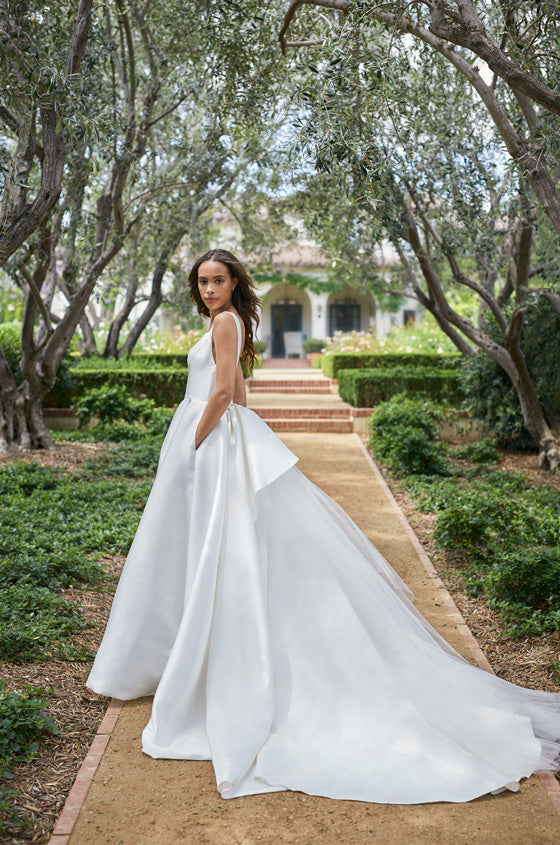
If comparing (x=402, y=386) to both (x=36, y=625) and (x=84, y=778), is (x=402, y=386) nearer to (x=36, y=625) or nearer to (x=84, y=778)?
(x=36, y=625)

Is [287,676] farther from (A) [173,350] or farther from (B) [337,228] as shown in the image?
(A) [173,350]

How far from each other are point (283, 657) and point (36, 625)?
1.80 meters

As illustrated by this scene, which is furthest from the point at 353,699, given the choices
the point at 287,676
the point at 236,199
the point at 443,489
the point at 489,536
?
the point at 236,199

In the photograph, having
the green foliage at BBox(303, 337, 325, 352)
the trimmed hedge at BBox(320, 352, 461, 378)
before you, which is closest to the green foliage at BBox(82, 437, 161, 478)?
the trimmed hedge at BBox(320, 352, 461, 378)

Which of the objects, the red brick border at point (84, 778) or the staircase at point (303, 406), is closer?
the red brick border at point (84, 778)

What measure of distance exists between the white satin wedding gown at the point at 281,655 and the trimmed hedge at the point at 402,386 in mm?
10004

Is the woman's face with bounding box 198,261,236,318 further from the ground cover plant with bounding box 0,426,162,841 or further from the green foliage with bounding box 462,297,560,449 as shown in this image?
the green foliage with bounding box 462,297,560,449

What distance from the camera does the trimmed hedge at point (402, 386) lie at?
13.5m

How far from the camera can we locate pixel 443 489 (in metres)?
7.96

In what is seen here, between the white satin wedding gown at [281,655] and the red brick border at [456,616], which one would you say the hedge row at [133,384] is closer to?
the red brick border at [456,616]

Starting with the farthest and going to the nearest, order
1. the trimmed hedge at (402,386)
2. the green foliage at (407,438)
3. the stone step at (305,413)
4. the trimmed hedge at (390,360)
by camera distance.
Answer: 1. the trimmed hedge at (390,360)
2. the stone step at (305,413)
3. the trimmed hedge at (402,386)
4. the green foliage at (407,438)

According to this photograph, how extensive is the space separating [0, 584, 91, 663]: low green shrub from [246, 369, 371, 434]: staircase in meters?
8.79

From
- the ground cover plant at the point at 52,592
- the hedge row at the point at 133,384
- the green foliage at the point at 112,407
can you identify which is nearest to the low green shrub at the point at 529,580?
the ground cover plant at the point at 52,592

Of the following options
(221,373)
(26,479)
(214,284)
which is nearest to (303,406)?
(26,479)
